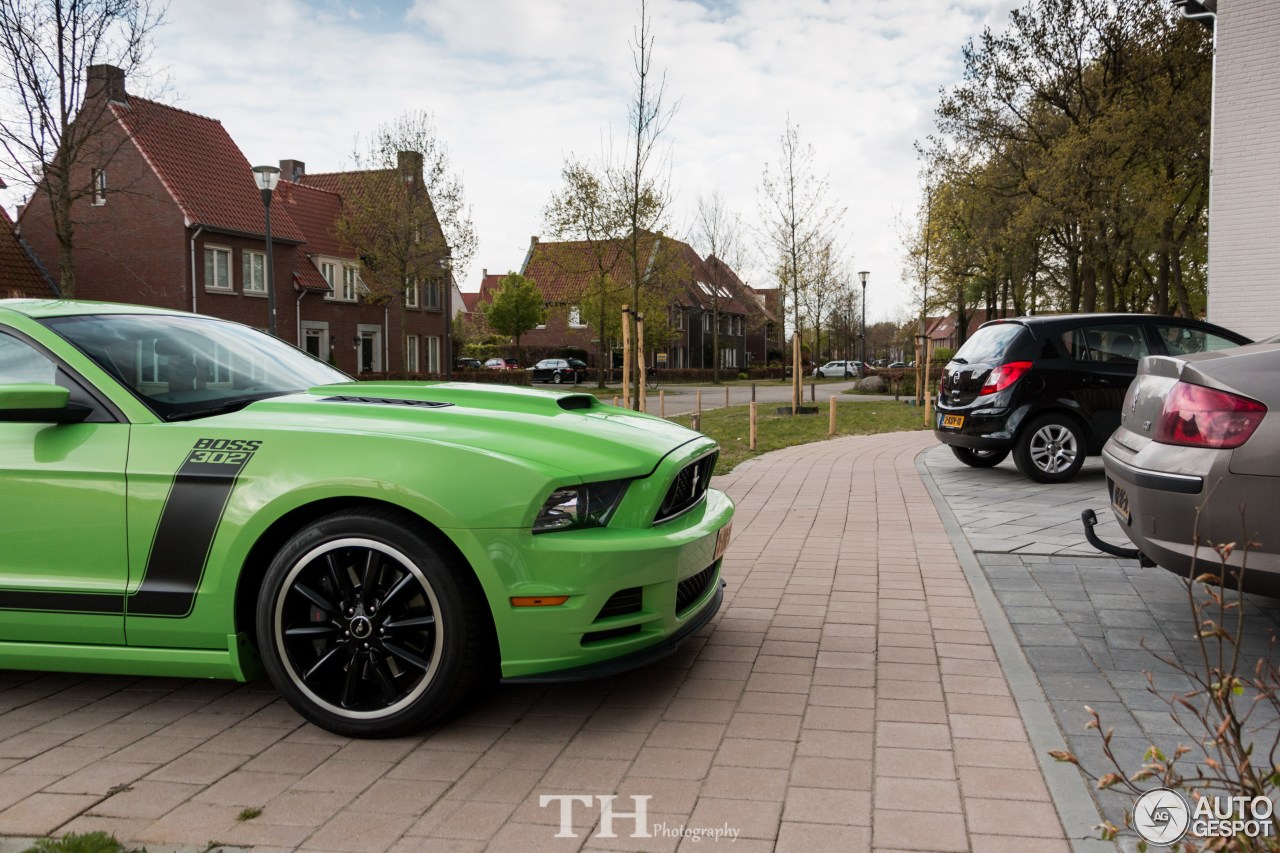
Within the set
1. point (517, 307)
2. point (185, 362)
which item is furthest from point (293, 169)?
point (185, 362)

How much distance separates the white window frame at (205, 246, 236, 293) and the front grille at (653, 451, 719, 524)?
3411 cm

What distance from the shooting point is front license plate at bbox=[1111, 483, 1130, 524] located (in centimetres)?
449

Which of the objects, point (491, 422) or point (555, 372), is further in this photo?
point (555, 372)

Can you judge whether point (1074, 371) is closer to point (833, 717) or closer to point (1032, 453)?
point (1032, 453)

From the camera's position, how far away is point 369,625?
3.34 meters

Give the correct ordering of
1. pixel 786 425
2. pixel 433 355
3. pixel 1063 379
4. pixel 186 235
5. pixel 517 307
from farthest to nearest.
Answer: pixel 517 307 < pixel 433 355 < pixel 186 235 < pixel 786 425 < pixel 1063 379

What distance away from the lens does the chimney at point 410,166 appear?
130 feet

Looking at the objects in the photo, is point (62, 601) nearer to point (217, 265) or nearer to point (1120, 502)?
point (1120, 502)

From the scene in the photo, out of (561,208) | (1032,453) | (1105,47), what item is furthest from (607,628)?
(561,208)

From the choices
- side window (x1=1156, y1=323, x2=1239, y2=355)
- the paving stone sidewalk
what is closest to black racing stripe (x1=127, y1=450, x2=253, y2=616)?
the paving stone sidewalk

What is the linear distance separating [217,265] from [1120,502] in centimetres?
3553

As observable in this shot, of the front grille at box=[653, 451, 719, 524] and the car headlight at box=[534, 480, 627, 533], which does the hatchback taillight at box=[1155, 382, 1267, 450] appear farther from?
the car headlight at box=[534, 480, 627, 533]

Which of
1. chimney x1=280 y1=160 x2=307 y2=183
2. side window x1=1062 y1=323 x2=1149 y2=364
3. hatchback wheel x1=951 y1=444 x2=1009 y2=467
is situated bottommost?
hatchback wheel x1=951 y1=444 x2=1009 y2=467

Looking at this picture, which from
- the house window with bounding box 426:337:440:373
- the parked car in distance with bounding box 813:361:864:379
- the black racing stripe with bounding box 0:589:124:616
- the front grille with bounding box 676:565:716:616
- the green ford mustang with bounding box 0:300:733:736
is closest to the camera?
the green ford mustang with bounding box 0:300:733:736
